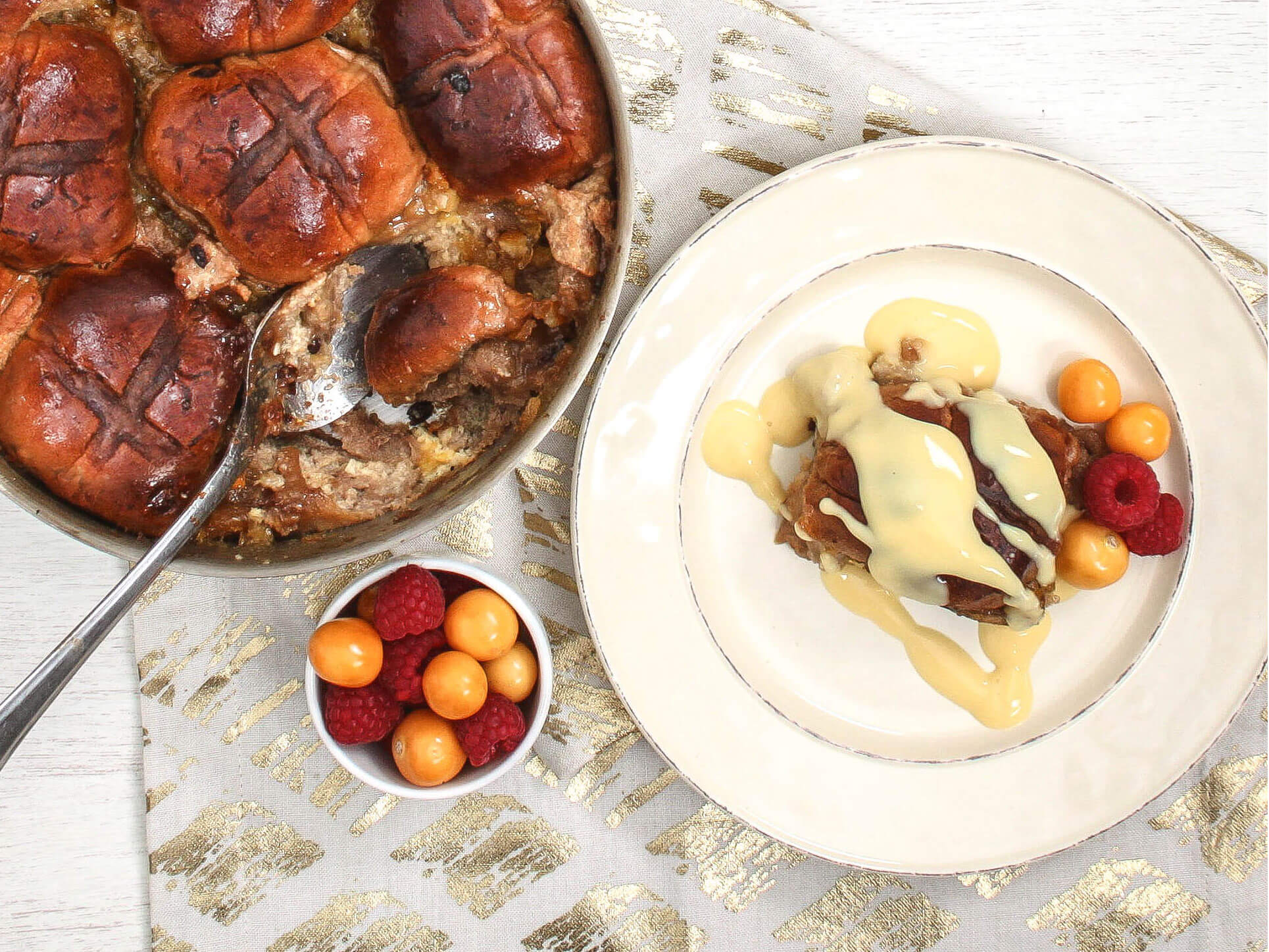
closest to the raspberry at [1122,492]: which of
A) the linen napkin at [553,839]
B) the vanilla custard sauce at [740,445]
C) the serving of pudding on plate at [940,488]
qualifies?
the serving of pudding on plate at [940,488]

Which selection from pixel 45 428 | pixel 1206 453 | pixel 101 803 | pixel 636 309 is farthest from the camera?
pixel 101 803

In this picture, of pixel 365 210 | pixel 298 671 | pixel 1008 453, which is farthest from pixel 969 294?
pixel 298 671

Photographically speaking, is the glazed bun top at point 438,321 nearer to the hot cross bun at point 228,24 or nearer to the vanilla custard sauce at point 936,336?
the hot cross bun at point 228,24

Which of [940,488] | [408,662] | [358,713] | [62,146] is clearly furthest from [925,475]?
[62,146]

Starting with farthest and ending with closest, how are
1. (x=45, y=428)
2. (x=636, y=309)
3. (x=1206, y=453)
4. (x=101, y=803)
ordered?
(x=101, y=803) < (x=1206, y=453) < (x=636, y=309) < (x=45, y=428)

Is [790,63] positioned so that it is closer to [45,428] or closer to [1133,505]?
[1133,505]

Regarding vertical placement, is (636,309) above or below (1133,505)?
above
